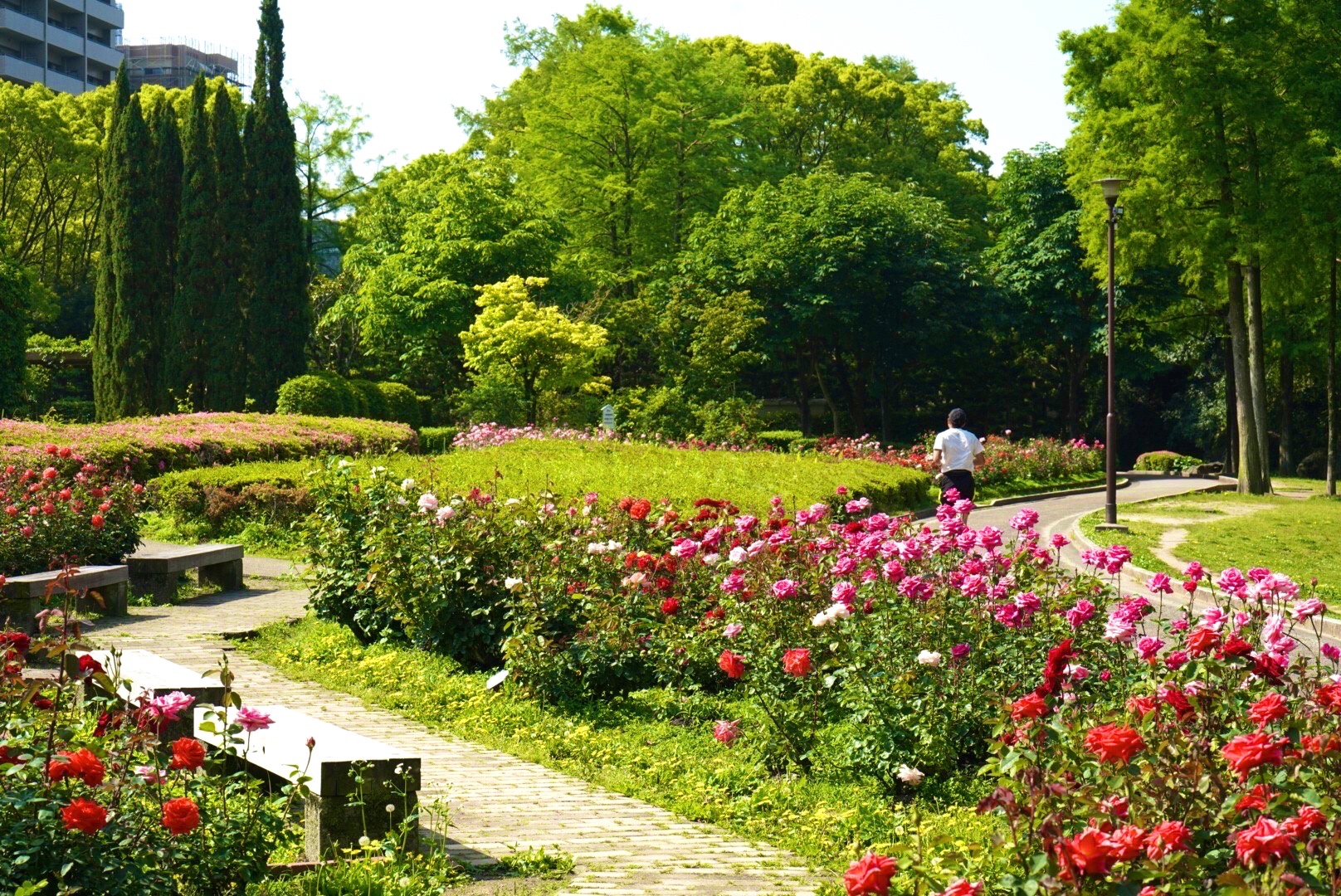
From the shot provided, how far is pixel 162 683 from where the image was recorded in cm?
635

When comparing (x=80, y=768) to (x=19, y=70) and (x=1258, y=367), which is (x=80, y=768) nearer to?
(x=1258, y=367)

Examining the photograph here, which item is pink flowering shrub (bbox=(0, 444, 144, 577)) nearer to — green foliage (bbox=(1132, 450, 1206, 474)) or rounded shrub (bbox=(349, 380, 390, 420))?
rounded shrub (bbox=(349, 380, 390, 420))

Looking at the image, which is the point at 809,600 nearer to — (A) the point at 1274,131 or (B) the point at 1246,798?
(B) the point at 1246,798

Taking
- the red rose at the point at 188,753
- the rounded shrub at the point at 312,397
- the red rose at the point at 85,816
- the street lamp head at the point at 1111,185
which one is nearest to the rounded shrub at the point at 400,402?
the rounded shrub at the point at 312,397

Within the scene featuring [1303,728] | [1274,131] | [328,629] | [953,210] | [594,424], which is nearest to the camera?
[1303,728]

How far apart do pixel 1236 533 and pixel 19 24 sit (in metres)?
80.9

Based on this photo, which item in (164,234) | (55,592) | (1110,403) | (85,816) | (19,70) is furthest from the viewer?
(19,70)

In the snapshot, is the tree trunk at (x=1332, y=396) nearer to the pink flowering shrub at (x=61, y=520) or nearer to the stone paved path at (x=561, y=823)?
the pink flowering shrub at (x=61, y=520)

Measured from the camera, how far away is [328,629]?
10961mm

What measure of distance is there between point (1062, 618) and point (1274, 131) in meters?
25.5

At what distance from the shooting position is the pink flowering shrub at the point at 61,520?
11508 mm

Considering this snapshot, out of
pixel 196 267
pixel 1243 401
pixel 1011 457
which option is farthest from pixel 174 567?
pixel 196 267

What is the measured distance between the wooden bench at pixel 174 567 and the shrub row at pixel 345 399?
1749cm

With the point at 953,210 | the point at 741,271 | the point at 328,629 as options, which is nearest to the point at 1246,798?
the point at 328,629
